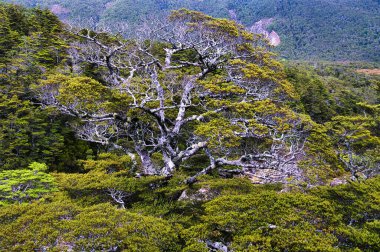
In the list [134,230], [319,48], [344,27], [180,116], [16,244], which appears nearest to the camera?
[16,244]

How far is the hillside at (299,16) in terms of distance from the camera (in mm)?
72438

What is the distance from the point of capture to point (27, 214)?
19.9 feet

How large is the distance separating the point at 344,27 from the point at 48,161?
98.0m

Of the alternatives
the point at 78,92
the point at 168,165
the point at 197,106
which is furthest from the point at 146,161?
the point at 78,92

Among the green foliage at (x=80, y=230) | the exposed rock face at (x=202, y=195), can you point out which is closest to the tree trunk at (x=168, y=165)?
the exposed rock face at (x=202, y=195)

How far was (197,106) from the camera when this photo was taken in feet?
41.5

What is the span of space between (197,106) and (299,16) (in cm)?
9885

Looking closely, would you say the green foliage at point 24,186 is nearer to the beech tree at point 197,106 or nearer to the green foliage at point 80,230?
the green foliage at point 80,230

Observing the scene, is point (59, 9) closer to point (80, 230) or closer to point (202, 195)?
point (202, 195)

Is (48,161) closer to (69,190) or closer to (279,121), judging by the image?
(69,190)

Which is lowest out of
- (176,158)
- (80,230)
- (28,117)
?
(176,158)

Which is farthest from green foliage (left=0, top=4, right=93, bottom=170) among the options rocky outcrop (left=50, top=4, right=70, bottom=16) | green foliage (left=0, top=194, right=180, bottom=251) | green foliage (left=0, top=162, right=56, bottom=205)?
rocky outcrop (left=50, top=4, right=70, bottom=16)

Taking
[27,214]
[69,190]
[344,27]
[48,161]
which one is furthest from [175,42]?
[344,27]

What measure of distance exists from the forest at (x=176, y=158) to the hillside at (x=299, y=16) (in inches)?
2023
